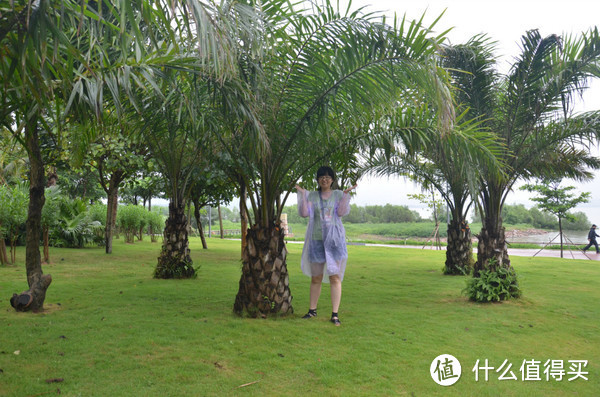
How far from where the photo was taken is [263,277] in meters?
5.36

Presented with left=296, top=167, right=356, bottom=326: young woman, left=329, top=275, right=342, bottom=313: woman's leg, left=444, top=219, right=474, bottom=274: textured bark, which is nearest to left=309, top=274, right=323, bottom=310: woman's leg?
left=296, top=167, right=356, bottom=326: young woman

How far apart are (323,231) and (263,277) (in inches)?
38.9

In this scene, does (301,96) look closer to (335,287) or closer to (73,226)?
(335,287)

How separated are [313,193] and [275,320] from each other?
1.61m

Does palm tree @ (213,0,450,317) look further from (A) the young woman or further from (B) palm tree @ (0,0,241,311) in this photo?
(B) palm tree @ (0,0,241,311)

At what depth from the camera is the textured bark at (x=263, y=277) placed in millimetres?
5344

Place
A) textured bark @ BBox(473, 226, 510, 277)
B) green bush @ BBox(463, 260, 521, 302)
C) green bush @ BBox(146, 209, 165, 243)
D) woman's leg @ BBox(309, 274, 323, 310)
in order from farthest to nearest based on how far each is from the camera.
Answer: green bush @ BBox(146, 209, 165, 243) → textured bark @ BBox(473, 226, 510, 277) → green bush @ BBox(463, 260, 521, 302) → woman's leg @ BBox(309, 274, 323, 310)

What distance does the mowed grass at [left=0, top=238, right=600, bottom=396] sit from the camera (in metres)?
3.29

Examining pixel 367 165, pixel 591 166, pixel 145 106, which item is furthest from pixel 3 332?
pixel 591 166

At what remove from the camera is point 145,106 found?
557cm

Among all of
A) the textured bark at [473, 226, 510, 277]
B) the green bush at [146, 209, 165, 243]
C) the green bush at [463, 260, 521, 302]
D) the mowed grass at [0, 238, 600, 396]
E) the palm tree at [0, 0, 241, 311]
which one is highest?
the palm tree at [0, 0, 241, 311]

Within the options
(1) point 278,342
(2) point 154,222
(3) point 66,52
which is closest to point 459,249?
(1) point 278,342

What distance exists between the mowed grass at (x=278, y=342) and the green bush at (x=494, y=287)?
164mm

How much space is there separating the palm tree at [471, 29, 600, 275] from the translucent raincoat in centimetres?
268
